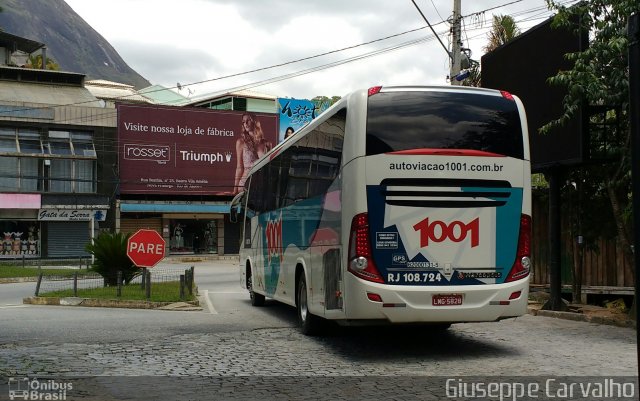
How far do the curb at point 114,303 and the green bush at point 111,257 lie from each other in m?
2.60

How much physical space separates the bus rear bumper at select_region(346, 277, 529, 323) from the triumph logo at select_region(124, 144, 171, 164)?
42845 mm

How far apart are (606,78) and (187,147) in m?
42.7

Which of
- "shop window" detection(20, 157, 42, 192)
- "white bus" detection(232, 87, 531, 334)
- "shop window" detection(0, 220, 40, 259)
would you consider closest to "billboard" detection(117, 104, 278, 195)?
"shop window" detection(20, 157, 42, 192)

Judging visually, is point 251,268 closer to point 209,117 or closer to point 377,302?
point 377,302

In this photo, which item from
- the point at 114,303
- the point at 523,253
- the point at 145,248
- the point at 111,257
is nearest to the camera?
the point at 523,253

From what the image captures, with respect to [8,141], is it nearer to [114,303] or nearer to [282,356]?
[114,303]

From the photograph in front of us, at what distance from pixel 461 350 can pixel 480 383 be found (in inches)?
99.0

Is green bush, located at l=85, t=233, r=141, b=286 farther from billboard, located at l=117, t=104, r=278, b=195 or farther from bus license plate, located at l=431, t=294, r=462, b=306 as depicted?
billboard, located at l=117, t=104, r=278, b=195

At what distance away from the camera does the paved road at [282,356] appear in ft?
25.0

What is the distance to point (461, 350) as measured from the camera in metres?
10.2

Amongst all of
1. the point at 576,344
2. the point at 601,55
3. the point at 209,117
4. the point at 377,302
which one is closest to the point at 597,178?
the point at 601,55

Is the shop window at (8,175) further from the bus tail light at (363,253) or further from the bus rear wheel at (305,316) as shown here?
the bus tail light at (363,253)
